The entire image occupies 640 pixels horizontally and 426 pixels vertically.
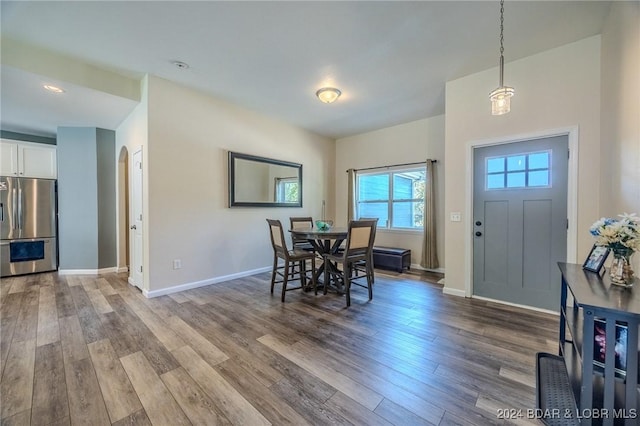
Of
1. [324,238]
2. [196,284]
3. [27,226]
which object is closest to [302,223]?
[324,238]

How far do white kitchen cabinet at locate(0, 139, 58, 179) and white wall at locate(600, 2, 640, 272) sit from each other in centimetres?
739

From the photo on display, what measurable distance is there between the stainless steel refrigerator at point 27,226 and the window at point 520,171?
22.7ft

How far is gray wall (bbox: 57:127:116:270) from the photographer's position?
14.2 feet

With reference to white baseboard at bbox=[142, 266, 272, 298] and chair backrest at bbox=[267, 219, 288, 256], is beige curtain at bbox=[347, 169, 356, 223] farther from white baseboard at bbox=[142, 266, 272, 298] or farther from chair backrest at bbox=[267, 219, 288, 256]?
chair backrest at bbox=[267, 219, 288, 256]

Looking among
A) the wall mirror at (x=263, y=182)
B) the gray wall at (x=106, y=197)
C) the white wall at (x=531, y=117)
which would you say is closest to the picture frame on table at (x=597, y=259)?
the white wall at (x=531, y=117)

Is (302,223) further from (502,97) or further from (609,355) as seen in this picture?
(609,355)

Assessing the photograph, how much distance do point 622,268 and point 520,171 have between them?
1.90m

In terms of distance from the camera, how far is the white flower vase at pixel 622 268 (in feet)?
4.39

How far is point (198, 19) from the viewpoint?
2.24 metres

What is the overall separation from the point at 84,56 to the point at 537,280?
5.54m

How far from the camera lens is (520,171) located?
2943mm

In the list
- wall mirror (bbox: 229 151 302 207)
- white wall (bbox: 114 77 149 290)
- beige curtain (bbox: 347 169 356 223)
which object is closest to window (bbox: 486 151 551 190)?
beige curtain (bbox: 347 169 356 223)

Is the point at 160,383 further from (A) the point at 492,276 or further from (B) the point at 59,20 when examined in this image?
(A) the point at 492,276

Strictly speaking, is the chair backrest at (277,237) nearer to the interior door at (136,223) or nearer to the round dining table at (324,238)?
the round dining table at (324,238)
